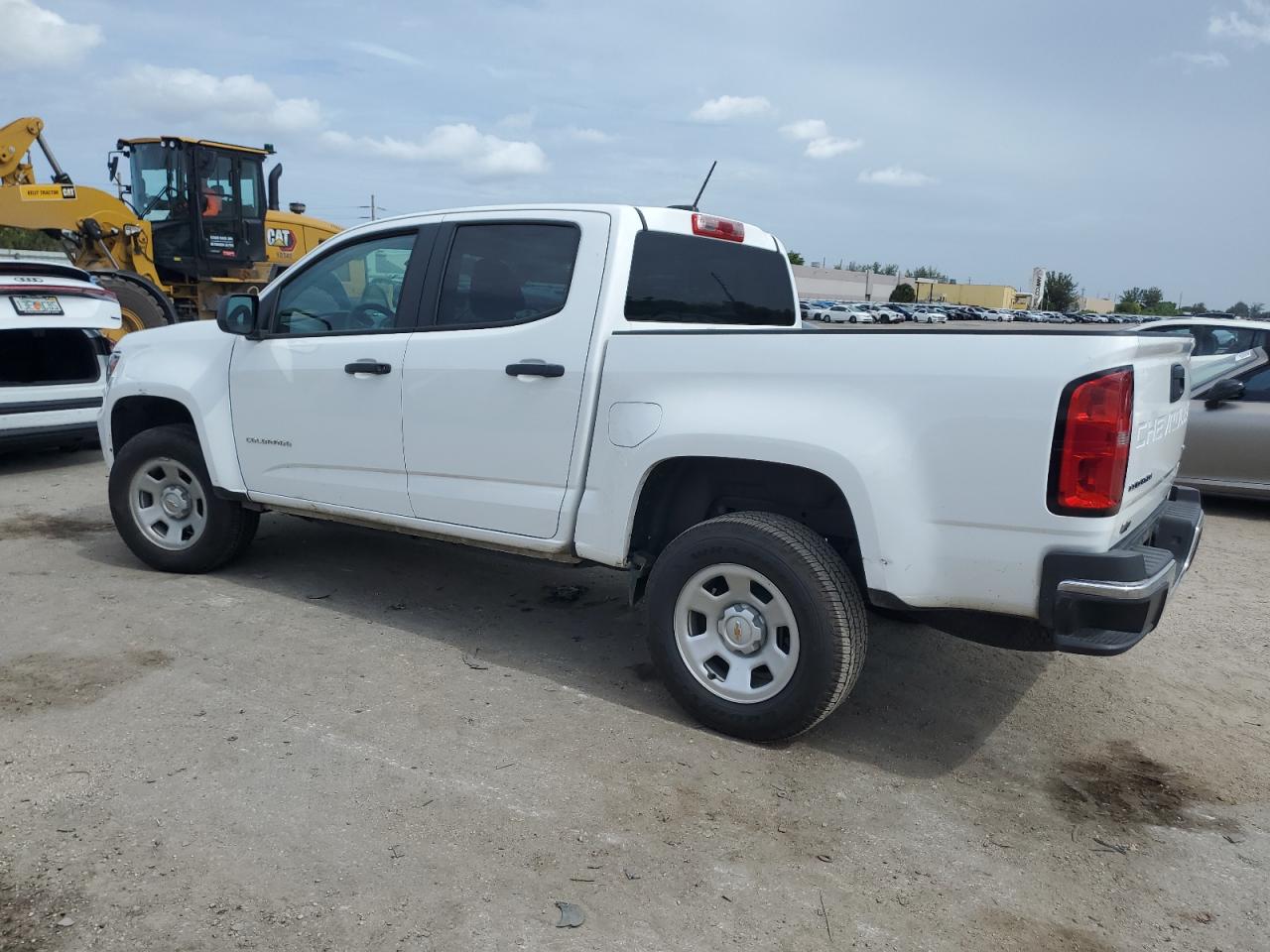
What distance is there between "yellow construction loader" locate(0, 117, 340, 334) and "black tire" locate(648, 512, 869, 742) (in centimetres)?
962

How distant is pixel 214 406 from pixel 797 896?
3898mm

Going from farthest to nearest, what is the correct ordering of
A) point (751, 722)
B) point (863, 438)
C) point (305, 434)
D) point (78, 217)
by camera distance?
point (78, 217) < point (305, 434) < point (751, 722) < point (863, 438)

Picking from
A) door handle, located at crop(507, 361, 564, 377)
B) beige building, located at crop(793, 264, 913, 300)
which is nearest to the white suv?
door handle, located at crop(507, 361, 564, 377)

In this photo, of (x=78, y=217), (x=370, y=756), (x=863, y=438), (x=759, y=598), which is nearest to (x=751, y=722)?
(x=759, y=598)

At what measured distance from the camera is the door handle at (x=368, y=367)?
453cm

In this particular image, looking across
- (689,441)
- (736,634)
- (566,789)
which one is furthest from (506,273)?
(566,789)

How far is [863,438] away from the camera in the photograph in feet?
10.9

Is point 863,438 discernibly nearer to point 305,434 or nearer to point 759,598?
point 759,598

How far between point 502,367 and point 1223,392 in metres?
6.24

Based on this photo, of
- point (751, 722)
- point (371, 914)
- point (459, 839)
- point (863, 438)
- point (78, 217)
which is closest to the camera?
point (371, 914)

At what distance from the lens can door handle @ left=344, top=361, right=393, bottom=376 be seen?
4527 millimetres

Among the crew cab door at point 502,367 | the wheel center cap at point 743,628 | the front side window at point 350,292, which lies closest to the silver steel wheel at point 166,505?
the front side window at point 350,292

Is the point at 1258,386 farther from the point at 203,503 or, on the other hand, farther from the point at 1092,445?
the point at 203,503

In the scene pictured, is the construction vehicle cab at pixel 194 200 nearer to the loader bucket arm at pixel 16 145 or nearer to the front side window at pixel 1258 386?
the loader bucket arm at pixel 16 145
